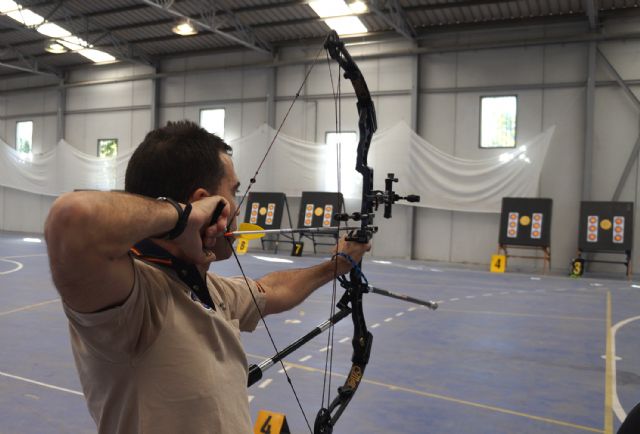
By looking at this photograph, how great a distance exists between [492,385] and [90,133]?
13.0 m

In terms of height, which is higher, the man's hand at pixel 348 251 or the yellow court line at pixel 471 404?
the man's hand at pixel 348 251

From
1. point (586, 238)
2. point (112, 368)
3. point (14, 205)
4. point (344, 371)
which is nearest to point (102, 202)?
point (112, 368)

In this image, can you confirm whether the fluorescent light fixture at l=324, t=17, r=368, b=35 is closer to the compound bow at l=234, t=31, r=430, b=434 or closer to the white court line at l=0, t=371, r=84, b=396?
the compound bow at l=234, t=31, r=430, b=434

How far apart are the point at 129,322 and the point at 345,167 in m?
9.53

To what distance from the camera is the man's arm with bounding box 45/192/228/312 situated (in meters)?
0.65

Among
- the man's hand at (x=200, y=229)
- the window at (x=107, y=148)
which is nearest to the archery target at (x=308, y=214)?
the window at (x=107, y=148)

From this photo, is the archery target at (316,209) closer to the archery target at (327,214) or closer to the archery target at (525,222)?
the archery target at (327,214)

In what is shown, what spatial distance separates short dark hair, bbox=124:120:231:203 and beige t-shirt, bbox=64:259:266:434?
0.43 feet

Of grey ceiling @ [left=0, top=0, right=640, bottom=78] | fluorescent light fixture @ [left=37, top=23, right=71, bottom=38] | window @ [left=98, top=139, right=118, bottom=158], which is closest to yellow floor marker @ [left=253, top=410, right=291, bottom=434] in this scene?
grey ceiling @ [left=0, top=0, right=640, bottom=78]

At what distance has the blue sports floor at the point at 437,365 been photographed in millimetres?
2631

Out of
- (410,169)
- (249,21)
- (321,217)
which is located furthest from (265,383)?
(249,21)

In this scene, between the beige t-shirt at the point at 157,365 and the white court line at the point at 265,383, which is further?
the white court line at the point at 265,383

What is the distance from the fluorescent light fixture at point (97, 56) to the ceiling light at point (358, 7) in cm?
649

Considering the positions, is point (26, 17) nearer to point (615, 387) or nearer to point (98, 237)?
point (615, 387)
